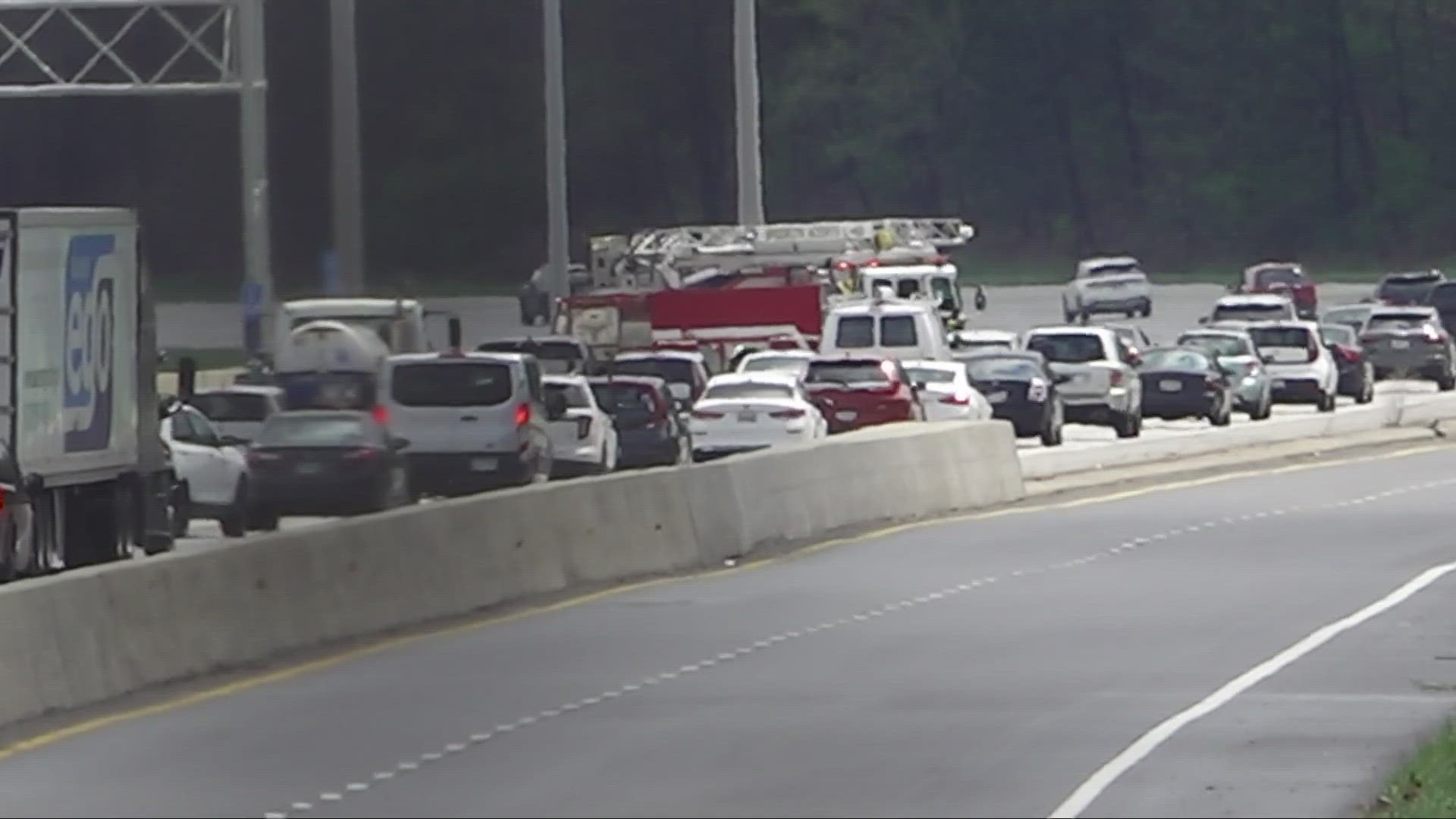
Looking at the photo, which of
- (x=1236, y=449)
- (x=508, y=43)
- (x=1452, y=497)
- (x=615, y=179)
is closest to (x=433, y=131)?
(x=508, y=43)

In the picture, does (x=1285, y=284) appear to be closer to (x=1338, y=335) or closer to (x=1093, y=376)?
(x=1338, y=335)

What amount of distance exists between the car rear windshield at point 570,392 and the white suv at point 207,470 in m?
6.10

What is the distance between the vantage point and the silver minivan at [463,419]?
1499 inches

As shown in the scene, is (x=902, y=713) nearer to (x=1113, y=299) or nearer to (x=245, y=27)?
(x=245, y=27)

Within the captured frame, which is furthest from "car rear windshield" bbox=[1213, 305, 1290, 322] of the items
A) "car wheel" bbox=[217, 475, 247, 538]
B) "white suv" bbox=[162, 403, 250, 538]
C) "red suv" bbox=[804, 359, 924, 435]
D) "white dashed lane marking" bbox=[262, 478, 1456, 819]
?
"white suv" bbox=[162, 403, 250, 538]

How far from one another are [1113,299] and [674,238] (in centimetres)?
3087

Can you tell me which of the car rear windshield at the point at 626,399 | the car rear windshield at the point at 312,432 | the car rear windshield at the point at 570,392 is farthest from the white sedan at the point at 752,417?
the car rear windshield at the point at 312,432

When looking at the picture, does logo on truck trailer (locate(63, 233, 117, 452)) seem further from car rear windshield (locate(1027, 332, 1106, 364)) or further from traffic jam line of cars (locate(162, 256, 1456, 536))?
car rear windshield (locate(1027, 332, 1106, 364))

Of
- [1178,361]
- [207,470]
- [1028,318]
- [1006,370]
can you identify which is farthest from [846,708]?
[1028,318]

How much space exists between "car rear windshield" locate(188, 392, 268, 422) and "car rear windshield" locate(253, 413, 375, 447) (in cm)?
82

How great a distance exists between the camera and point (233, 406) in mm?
37062

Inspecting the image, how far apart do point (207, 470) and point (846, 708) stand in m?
16.3

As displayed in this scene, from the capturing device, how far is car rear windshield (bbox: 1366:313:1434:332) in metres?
64.9

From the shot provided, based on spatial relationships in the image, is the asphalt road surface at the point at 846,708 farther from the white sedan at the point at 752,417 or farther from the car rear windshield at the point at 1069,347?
the car rear windshield at the point at 1069,347
